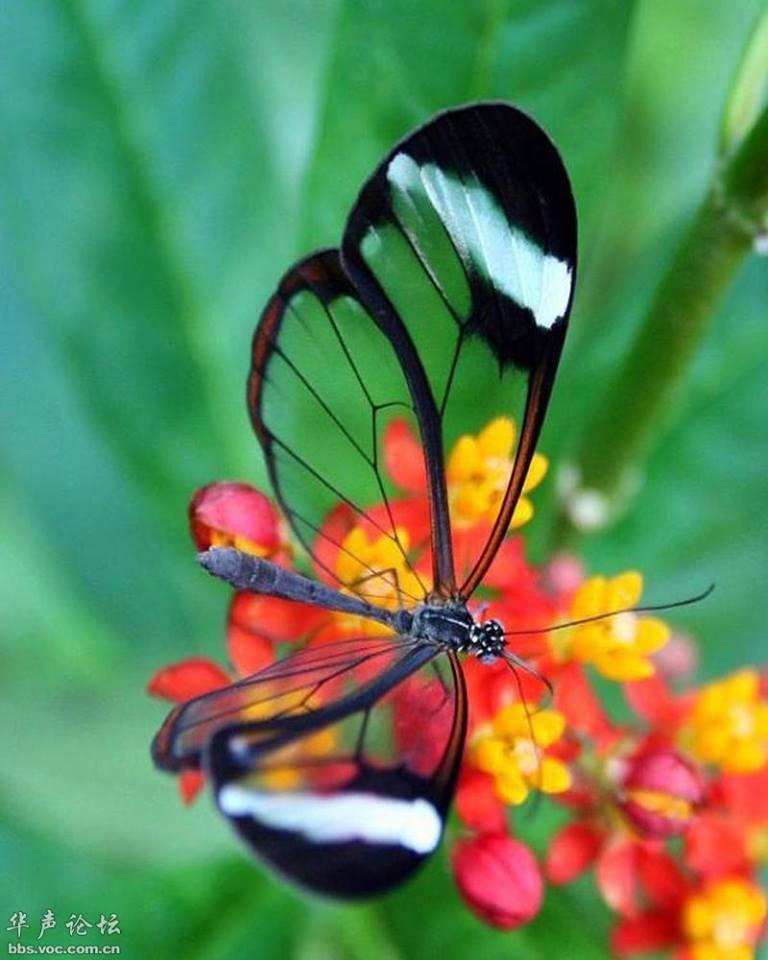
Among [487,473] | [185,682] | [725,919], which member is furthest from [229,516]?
[725,919]

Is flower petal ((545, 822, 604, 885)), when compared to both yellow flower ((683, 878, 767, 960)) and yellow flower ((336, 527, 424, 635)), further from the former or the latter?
yellow flower ((336, 527, 424, 635))

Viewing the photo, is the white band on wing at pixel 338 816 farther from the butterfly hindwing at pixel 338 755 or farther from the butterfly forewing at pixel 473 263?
the butterfly forewing at pixel 473 263

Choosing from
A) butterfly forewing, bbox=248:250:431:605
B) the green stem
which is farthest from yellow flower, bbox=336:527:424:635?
the green stem

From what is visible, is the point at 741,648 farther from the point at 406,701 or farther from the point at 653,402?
the point at 406,701

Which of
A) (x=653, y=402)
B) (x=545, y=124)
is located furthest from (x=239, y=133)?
(x=653, y=402)

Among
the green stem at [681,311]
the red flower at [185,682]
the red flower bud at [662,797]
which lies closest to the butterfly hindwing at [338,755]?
the red flower at [185,682]

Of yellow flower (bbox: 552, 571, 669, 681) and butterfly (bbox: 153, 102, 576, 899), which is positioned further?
yellow flower (bbox: 552, 571, 669, 681)
